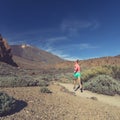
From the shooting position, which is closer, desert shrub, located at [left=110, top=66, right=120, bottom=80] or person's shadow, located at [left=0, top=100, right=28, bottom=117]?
person's shadow, located at [left=0, top=100, right=28, bottom=117]

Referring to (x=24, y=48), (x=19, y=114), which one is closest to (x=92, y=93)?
(x=19, y=114)

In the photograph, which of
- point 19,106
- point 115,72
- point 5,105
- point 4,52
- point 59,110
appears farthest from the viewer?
point 4,52

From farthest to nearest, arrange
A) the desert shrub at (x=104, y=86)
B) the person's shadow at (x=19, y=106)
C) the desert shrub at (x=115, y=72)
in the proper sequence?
the desert shrub at (x=115, y=72), the desert shrub at (x=104, y=86), the person's shadow at (x=19, y=106)

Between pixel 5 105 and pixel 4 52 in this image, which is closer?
pixel 5 105

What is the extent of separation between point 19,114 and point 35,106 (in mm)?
1445

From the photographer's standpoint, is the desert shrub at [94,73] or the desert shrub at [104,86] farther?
the desert shrub at [94,73]

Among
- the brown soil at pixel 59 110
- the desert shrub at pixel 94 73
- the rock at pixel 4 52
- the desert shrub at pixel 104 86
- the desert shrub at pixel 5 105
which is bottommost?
the brown soil at pixel 59 110

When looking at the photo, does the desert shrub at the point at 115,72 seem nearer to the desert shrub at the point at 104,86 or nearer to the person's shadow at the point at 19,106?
the desert shrub at the point at 104,86

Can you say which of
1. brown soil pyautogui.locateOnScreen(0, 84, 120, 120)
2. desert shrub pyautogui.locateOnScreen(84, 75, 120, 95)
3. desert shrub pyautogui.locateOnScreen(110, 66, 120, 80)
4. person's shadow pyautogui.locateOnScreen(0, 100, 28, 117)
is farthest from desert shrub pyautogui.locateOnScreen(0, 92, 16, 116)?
desert shrub pyautogui.locateOnScreen(110, 66, 120, 80)

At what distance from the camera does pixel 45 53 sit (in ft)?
605

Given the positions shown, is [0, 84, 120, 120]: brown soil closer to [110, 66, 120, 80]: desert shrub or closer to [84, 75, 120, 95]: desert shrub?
[84, 75, 120, 95]: desert shrub

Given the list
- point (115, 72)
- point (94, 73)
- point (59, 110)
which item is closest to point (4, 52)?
point (94, 73)

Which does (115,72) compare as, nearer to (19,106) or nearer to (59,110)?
(59,110)

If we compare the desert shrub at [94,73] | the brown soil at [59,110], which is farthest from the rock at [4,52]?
the brown soil at [59,110]
